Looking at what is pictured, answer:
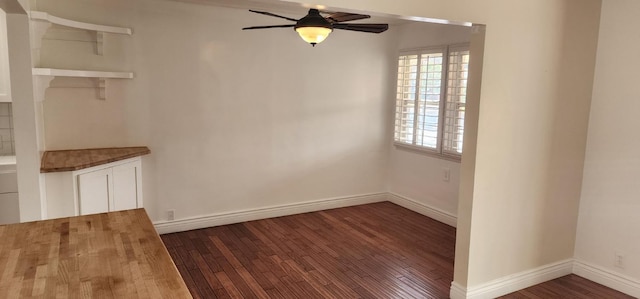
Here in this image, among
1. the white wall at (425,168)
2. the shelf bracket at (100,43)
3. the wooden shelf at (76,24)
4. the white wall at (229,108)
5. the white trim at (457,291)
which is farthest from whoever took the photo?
the white wall at (425,168)

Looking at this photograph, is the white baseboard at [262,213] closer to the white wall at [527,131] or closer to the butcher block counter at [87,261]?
the white wall at [527,131]

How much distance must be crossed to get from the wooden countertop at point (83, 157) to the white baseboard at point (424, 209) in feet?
10.3

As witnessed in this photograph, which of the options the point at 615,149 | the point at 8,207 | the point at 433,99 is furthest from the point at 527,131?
the point at 8,207

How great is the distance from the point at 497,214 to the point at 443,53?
2181 millimetres

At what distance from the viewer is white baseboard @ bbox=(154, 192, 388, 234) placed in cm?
439

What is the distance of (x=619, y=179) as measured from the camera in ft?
10.6

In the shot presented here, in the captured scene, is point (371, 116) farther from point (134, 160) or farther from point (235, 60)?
point (134, 160)

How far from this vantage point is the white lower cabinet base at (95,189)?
299cm

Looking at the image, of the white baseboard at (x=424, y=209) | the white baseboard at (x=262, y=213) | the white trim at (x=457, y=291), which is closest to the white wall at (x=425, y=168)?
the white baseboard at (x=424, y=209)

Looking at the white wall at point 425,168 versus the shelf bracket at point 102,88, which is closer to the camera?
the shelf bracket at point 102,88

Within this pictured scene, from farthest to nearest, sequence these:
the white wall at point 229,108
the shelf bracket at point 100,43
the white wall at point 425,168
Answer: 1. the white wall at point 425,168
2. the white wall at point 229,108
3. the shelf bracket at point 100,43

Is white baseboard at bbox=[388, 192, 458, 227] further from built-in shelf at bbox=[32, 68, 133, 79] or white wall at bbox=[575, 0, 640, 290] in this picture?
built-in shelf at bbox=[32, 68, 133, 79]

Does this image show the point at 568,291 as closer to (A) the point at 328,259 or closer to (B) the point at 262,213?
(A) the point at 328,259

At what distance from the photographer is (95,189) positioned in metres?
3.26
